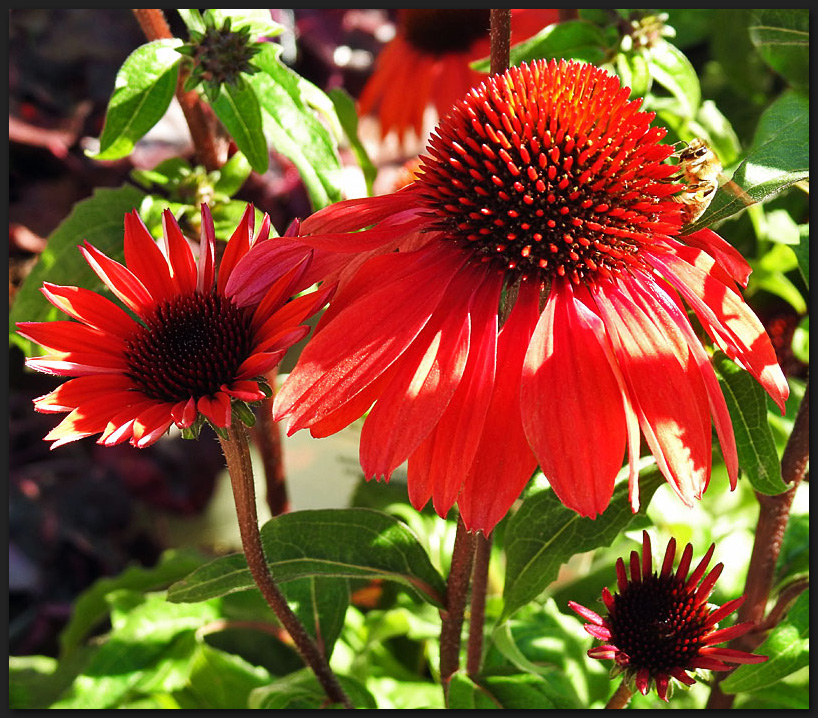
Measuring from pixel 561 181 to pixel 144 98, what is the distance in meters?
0.33

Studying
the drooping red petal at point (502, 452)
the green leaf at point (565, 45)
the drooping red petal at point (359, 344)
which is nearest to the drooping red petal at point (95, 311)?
the drooping red petal at point (359, 344)

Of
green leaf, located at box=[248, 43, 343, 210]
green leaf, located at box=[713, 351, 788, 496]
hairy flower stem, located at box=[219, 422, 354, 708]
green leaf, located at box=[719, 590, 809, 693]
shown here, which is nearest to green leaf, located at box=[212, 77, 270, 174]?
green leaf, located at box=[248, 43, 343, 210]

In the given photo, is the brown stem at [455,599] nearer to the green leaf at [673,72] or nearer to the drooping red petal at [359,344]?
the drooping red petal at [359,344]

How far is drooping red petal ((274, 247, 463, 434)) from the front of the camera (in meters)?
0.47

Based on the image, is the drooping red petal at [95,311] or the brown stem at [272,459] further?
the brown stem at [272,459]

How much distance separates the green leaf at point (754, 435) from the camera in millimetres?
545

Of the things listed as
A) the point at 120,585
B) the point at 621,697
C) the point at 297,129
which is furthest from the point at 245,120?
the point at 120,585

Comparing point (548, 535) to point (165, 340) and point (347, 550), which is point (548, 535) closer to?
point (347, 550)

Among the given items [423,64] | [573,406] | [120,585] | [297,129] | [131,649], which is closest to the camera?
[573,406]

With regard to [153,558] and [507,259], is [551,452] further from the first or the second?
[153,558]

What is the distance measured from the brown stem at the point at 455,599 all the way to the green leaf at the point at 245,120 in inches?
11.8

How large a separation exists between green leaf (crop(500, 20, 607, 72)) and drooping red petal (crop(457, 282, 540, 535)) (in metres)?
0.26

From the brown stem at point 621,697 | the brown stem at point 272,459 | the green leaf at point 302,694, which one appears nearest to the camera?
the brown stem at point 621,697

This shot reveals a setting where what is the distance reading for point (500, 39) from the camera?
0.58 meters
